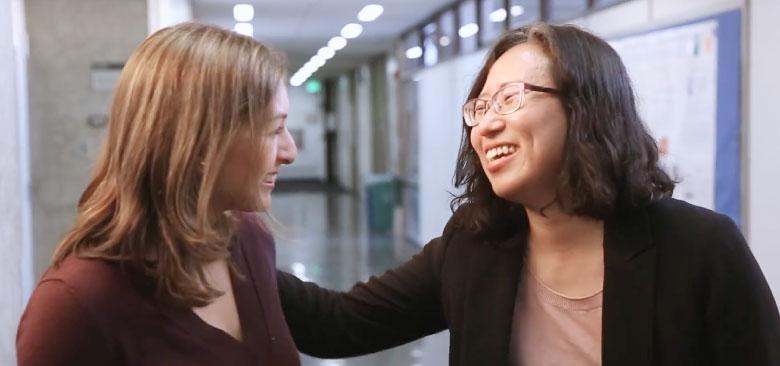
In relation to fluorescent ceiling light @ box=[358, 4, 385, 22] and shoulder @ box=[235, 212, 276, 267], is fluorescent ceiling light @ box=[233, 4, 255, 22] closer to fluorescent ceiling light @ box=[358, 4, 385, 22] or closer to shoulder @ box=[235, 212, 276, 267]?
fluorescent ceiling light @ box=[358, 4, 385, 22]

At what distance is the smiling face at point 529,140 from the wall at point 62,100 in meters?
4.61

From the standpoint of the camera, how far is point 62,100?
5543mm

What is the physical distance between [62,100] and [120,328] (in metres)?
4.80

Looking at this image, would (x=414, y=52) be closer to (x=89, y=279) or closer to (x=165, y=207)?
(x=165, y=207)

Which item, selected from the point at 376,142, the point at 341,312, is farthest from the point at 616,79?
the point at 376,142

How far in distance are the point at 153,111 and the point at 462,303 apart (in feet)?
2.13

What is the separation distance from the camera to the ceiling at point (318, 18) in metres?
8.45

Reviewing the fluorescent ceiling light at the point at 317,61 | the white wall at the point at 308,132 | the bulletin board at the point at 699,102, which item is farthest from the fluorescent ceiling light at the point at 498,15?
the white wall at the point at 308,132

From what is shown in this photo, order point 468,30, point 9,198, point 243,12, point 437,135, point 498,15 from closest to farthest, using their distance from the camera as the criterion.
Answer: point 9,198, point 498,15, point 468,30, point 437,135, point 243,12

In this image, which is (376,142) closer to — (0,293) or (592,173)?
(0,293)

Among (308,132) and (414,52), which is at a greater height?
(414,52)

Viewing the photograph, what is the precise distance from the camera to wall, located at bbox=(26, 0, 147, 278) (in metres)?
5.50

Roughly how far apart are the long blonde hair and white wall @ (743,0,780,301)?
2.64 metres

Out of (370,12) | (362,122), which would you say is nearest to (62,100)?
(370,12)
